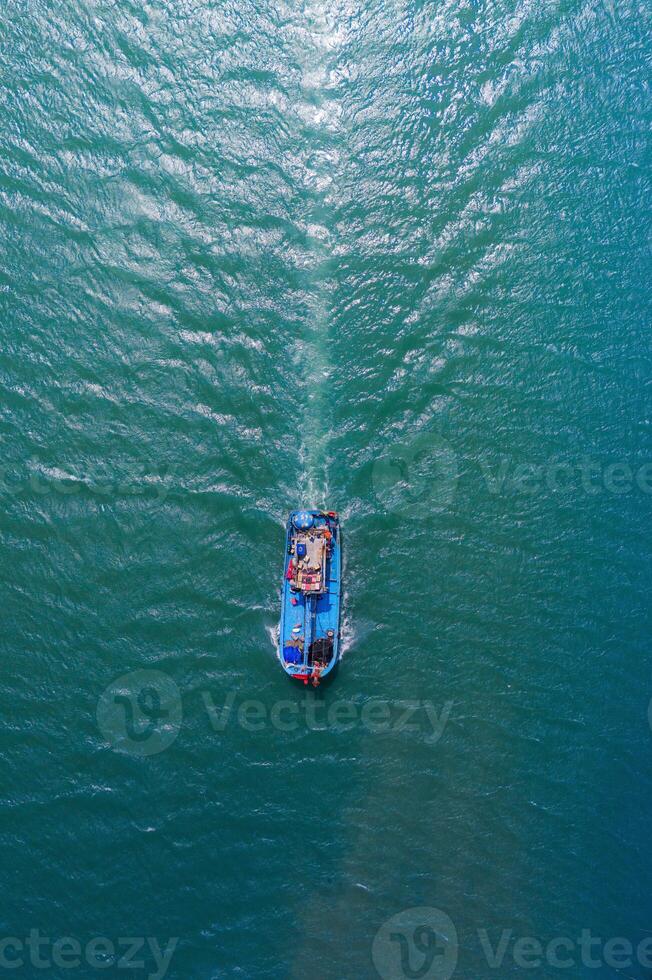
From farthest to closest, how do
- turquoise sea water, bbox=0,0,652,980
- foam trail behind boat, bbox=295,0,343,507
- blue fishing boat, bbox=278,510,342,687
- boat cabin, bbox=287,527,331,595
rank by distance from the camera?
foam trail behind boat, bbox=295,0,343,507, boat cabin, bbox=287,527,331,595, blue fishing boat, bbox=278,510,342,687, turquoise sea water, bbox=0,0,652,980

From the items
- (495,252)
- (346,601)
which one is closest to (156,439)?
(346,601)

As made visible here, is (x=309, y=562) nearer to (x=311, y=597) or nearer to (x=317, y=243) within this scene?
(x=311, y=597)

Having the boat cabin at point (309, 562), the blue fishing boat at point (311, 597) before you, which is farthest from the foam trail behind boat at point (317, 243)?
the boat cabin at point (309, 562)

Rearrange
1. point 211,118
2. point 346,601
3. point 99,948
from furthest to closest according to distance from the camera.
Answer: point 211,118
point 346,601
point 99,948

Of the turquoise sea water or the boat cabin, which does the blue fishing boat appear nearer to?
the boat cabin

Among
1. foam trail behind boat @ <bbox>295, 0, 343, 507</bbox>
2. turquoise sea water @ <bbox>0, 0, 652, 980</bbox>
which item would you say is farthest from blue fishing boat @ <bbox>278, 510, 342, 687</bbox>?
foam trail behind boat @ <bbox>295, 0, 343, 507</bbox>

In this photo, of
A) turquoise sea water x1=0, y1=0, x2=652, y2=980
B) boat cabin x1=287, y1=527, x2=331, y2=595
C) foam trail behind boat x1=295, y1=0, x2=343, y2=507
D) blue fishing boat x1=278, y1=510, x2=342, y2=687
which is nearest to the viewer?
turquoise sea water x1=0, y1=0, x2=652, y2=980

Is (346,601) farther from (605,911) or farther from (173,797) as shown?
(605,911)
